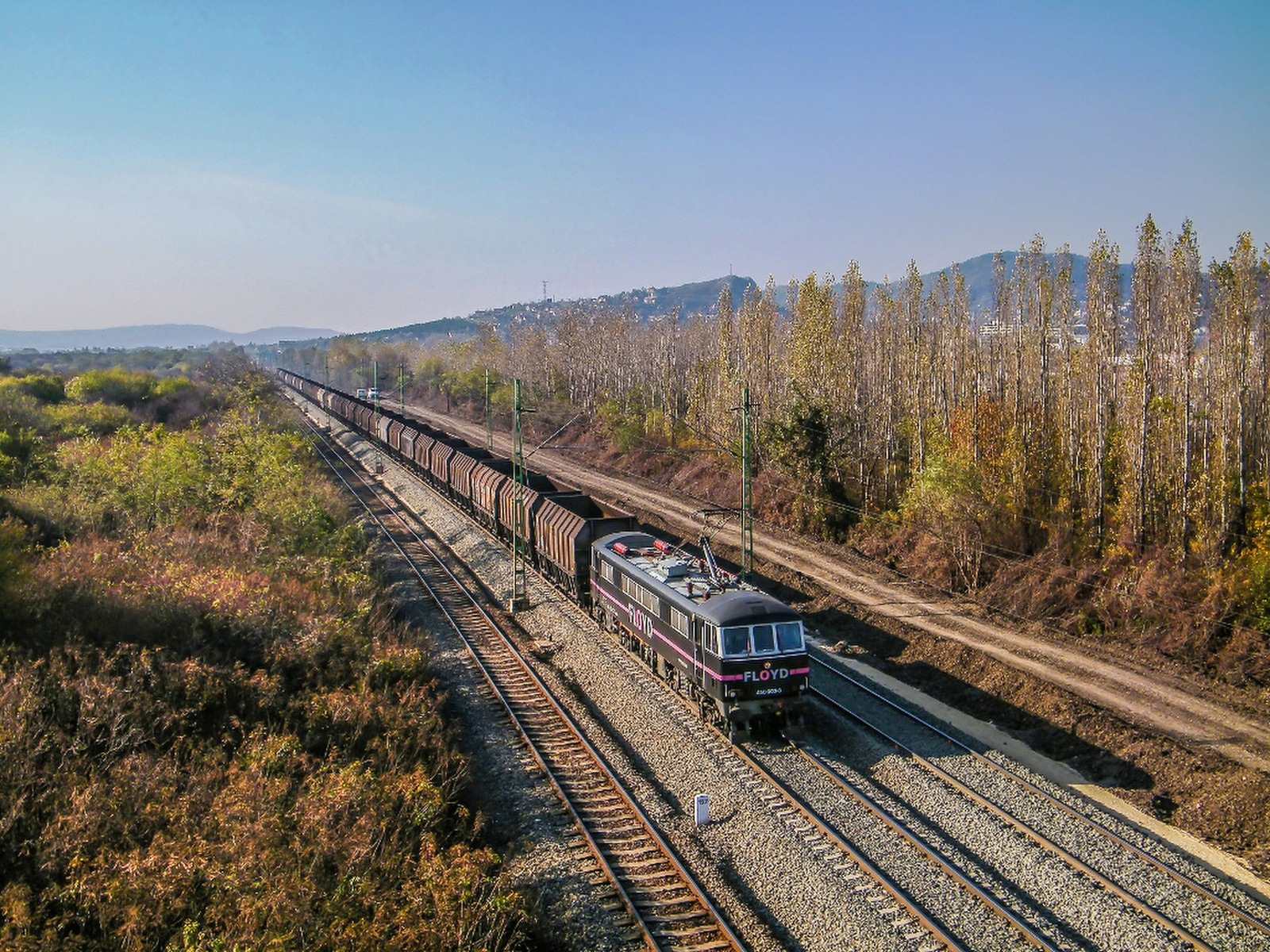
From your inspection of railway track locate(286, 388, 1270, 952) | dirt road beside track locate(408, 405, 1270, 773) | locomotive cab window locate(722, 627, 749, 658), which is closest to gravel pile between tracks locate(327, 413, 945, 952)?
railway track locate(286, 388, 1270, 952)

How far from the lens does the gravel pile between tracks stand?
1073cm

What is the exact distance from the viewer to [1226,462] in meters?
22.8

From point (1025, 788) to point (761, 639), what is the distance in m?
5.34

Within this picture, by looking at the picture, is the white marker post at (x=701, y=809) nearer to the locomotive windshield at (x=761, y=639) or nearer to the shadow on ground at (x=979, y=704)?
the locomotive windshield at (x=761, y=639)

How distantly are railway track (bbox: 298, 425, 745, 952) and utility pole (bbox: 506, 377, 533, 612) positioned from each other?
1.17 metres

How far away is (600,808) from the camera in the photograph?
45.4 feet

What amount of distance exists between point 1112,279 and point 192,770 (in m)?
28.6

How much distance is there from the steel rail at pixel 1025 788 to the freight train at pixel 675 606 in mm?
2284

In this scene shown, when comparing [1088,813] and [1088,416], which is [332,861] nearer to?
[1088,813]

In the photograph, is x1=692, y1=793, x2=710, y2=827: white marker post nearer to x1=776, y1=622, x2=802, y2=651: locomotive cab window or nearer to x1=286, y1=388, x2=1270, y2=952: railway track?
x1=286, y1=388, x2=1270, y2=952: railway track

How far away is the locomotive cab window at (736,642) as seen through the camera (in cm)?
1568

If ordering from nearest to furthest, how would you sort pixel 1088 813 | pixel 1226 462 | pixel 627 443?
1. pixel 1088 813
2. pixel 1226 462
3. pixel 627 443

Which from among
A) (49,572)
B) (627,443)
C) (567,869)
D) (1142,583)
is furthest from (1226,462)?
(627,443)

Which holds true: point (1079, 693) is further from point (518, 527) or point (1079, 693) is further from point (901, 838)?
point (518, 527)
